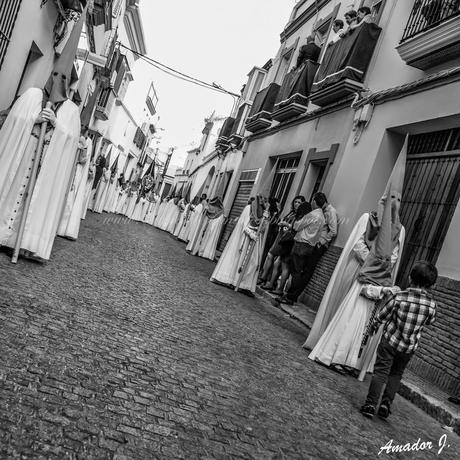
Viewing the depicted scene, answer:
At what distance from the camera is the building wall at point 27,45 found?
9.50 metres

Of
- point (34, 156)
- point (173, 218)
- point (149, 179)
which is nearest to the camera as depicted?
point (34, 156)

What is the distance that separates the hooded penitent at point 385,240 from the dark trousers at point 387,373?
57.9 inches

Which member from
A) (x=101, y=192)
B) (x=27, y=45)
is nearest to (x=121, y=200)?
(x=101, y=192)

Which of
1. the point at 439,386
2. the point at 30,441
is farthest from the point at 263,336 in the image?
the point at 30,441

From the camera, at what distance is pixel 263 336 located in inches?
251

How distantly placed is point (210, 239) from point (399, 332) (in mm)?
11270

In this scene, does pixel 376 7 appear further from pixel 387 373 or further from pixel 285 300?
pixel 387 373

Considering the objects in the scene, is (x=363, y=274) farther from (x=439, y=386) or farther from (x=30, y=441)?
(x=30, y=441)

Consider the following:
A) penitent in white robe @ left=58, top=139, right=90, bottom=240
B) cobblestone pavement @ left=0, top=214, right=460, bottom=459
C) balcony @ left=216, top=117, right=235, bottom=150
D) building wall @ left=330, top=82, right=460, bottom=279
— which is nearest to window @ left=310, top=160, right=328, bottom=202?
building wall @ left=330, top=82, right=460, bottom=279

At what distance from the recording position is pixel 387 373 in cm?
449

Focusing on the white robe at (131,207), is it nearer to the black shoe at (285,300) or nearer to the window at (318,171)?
the window at (318,171)

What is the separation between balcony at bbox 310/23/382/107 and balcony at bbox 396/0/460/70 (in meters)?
1.37

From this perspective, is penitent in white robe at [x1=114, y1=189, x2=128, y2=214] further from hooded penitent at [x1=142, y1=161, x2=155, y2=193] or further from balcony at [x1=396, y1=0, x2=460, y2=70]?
balcony at [x1=396, y1=0, x2=460, y2=70]

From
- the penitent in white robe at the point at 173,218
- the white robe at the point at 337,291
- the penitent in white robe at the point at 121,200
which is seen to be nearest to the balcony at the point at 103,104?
the penitent in white robe at the point at 121,200
